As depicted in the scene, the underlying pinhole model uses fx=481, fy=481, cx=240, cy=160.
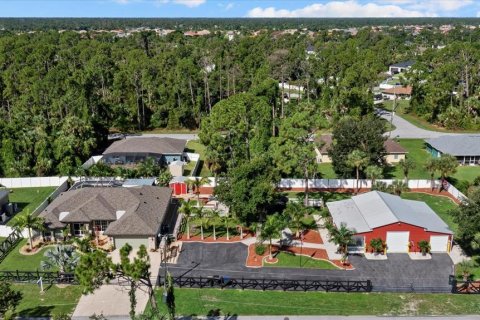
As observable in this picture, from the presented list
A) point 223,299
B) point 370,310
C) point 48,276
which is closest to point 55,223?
Result: point 48,276

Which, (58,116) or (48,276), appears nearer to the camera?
(48,276)

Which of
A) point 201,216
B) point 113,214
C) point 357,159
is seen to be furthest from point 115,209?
point 357,159

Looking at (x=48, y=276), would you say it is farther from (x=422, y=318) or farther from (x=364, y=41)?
(x=364, y=41)

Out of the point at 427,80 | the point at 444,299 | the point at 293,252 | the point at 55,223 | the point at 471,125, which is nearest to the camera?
the point at 444,299

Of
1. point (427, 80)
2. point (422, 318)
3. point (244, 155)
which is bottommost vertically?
point (422, 318)

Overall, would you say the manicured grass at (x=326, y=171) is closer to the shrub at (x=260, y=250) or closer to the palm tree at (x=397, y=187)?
the palm tree at (x=397, y=187)

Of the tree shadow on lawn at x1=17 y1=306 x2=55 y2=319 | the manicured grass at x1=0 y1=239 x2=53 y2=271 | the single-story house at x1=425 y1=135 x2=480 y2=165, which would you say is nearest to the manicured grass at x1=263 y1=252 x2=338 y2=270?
the tree shadow on lawn at x1=17 y1=306 x2=55 y2=319
